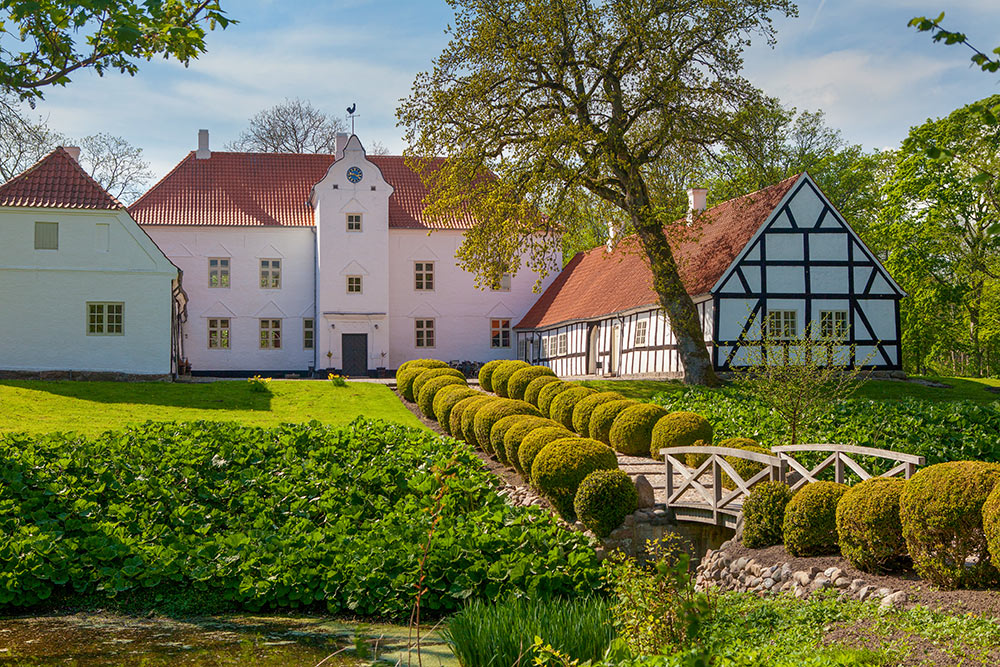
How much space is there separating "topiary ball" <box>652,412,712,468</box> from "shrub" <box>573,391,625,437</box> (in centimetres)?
209

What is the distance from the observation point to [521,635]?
6840mm

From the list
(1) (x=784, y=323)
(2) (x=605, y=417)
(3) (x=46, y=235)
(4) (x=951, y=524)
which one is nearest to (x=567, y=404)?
(2) (x=605, y=417)

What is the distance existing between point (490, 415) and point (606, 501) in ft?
16.7

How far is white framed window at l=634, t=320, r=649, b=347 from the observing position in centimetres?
2705

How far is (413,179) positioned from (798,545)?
102 ft

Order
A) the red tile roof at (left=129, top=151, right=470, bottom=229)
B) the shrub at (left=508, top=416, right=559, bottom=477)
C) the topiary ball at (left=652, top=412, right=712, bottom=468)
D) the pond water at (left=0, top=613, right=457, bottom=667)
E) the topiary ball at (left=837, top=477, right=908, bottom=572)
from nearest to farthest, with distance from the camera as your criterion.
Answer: the pond water at (left=0, top=613, right=457, bottom=667) < the topiary ball at (left=837, top=477, right=908, bottom=572) < the shrub at (left=508, top=416, right=559, bottom=477) < the topiary ball at (left=652, top=412, right=712, bottom=468) < the red tile roof at (left=129, top=151, right=470, bottom=229)

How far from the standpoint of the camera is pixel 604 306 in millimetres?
29281

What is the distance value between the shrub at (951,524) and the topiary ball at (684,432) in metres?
6.80

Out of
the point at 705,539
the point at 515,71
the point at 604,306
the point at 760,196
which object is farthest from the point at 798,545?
the point at 604,306

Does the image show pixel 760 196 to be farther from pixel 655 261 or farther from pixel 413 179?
pixel 413 179

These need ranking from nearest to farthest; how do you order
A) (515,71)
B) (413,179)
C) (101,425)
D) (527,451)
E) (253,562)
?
(253,562)
(527,451)
(101,425)
(515,71)
(413,179)

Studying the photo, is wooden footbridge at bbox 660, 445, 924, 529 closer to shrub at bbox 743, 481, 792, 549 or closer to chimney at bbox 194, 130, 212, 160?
shrub at bbox 743, 481, 792, 549

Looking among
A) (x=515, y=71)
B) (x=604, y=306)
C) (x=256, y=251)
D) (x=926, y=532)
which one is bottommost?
(x=926, y=532)

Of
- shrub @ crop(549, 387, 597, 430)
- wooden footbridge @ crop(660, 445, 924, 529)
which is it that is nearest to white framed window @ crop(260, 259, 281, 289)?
shrub @ crop(549, 387, 597, 430)
